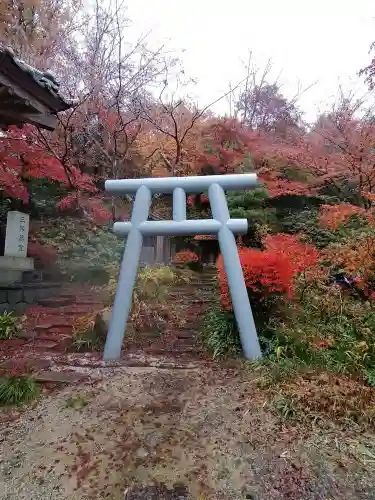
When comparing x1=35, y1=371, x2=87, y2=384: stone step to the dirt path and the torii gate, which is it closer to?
the dirt path

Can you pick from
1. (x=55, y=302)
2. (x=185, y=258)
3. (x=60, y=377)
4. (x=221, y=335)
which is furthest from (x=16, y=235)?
(x=221, y=335)

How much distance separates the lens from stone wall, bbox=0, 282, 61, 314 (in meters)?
7.02

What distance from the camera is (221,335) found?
203 inches

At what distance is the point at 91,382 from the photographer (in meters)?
4.06

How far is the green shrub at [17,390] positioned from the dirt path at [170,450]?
8.0 inches

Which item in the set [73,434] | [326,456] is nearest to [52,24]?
[73,434]

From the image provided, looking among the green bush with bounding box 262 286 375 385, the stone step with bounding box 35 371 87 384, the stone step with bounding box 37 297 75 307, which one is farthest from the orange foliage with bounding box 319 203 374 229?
the stone step with bounding box 35 371 87 384

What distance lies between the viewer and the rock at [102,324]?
17.8ft

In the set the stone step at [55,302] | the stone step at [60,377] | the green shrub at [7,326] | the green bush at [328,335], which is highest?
the green bush at [328,335]

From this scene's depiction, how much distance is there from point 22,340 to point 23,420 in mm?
2725

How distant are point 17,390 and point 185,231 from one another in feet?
9.41

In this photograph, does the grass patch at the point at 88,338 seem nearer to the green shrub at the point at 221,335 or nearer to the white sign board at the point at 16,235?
the green shrub at the point at 221,335

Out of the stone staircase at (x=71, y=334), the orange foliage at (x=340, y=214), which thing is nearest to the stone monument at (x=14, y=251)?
the stone staircase at (x=71, y=334)

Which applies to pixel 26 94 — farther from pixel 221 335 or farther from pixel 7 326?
pixel 7 326
